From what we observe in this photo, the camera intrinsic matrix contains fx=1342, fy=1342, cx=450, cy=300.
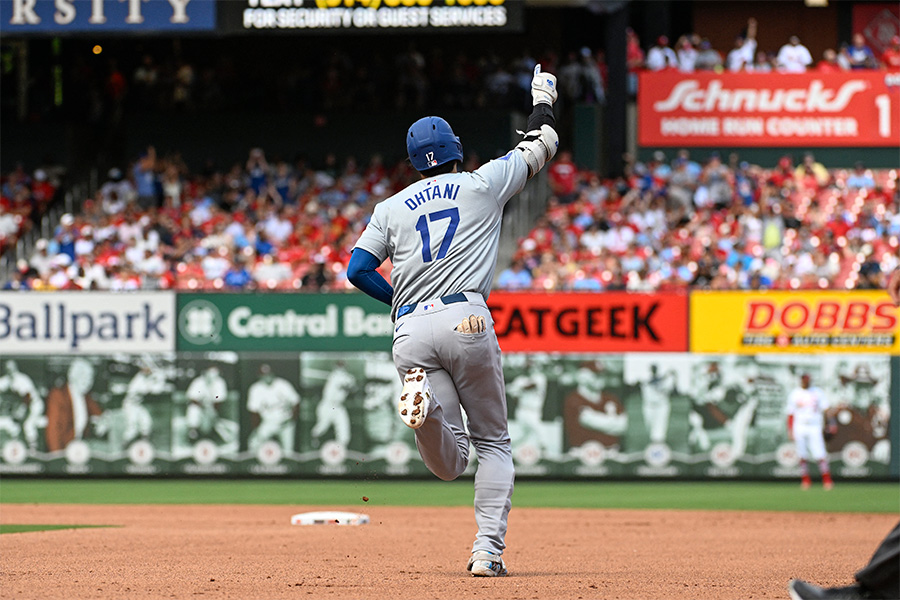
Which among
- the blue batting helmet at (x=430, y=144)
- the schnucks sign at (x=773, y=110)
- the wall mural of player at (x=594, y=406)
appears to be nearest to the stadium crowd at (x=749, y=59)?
the schnucks sign at (x=773, y=110)

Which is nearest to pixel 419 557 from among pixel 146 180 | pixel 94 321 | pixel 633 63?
pixel 94 321

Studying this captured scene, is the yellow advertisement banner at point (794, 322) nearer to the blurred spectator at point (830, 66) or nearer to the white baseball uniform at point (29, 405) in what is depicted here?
the blurred spectator at point (830, 66)

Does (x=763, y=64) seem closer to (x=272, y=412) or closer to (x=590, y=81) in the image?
(x=590, y=81)

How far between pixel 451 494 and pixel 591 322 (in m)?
3.99

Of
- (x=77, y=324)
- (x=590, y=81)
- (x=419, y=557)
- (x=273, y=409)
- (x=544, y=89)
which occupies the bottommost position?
(x=273, y=409)

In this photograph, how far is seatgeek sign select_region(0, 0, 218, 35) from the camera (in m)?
20.6

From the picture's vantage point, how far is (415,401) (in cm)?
607

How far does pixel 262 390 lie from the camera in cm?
2106

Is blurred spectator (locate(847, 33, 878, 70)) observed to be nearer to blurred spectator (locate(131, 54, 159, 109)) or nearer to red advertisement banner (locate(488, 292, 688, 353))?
red advertisement banner (locate(488, 292, 688, 353))

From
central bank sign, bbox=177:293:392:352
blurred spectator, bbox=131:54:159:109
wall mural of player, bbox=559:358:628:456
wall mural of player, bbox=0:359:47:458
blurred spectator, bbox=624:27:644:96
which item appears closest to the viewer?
wall mural of player, bbox=559:358:628:456

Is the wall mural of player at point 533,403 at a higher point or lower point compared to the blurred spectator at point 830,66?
lower

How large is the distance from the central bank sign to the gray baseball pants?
47.6 ft

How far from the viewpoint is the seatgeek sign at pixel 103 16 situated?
2064 centimetres

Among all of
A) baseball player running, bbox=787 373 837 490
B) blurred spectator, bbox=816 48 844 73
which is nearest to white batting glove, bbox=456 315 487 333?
baseball player running, bbox=787 373 837 490
